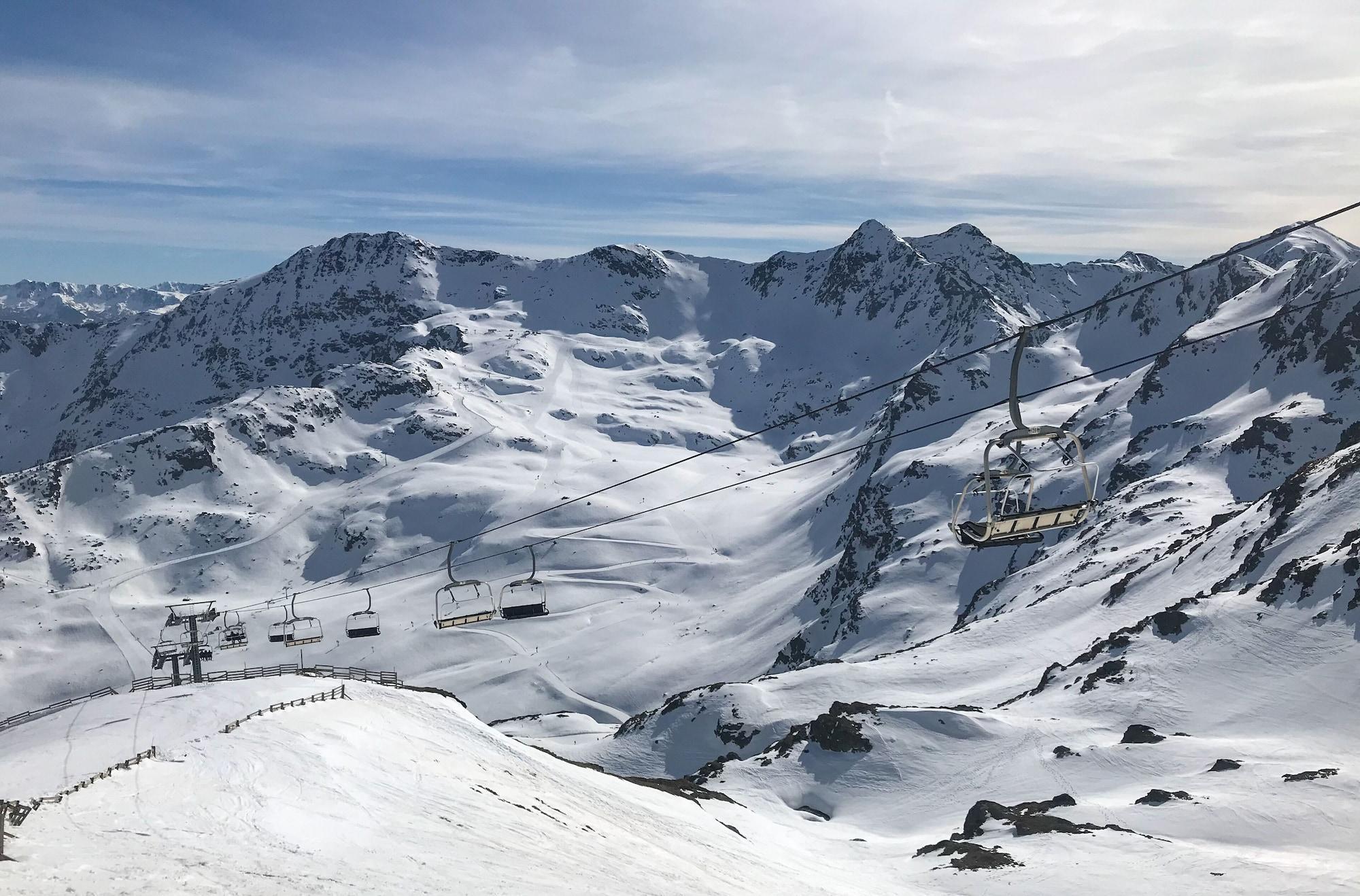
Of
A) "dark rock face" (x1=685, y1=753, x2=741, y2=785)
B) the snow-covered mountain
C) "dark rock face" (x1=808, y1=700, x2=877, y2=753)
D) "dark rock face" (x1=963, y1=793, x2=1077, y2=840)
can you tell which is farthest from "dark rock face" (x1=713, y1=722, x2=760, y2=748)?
"dark rock face" (x1=963, y1=793, x2=1077, y2=840)

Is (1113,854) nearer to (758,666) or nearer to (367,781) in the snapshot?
(367,781)

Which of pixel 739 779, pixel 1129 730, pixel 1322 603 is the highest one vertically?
pixel 1322 603

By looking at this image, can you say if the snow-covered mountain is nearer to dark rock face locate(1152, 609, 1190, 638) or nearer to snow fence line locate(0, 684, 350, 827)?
dark rock face locate(1152, 609, 1190, 638)

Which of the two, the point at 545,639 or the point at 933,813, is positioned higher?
the point at 933,813

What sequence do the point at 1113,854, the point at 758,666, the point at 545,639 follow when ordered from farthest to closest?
the point at 545,639, the point at 758,666, the point at 1113,854

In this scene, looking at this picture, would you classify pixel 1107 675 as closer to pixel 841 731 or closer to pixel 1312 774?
pixel 841 731

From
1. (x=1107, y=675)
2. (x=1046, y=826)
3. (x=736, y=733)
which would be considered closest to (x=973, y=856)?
(x=1046, y=826)

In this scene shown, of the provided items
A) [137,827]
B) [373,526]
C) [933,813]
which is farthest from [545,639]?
[137,827]
